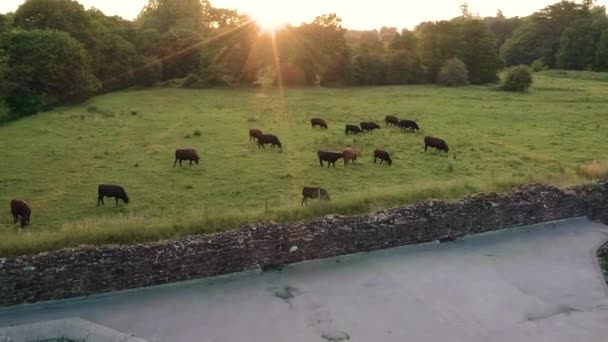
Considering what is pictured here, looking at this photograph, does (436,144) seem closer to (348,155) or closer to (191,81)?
(348,155)

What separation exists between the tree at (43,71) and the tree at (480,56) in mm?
44222

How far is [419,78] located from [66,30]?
4029 centimetres

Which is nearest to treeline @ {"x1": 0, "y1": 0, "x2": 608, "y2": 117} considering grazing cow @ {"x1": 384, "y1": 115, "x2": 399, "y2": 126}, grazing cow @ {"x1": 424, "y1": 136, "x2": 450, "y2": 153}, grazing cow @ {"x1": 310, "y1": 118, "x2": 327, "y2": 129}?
grazing cow @ {"x1": 310, "y1": 118, "x2": 327, "y2": 129}

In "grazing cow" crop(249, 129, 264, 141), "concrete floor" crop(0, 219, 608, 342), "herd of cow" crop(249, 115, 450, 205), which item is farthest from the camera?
"grazing cow" crop(249, 129, 264, 141)

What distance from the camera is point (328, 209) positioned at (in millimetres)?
16469

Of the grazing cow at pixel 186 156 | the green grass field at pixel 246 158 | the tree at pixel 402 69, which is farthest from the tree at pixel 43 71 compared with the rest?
the tree at pixel 402 69

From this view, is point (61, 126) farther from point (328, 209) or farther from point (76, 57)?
point (328, 209)

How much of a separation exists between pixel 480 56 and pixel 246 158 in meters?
47.3

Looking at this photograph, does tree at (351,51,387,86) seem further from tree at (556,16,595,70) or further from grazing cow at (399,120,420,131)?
tree at (556,16,595,70)

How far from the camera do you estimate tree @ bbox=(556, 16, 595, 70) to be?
250ft

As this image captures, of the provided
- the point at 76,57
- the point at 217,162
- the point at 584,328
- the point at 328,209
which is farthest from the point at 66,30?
the point at 584,328

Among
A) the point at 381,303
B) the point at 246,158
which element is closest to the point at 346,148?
the point at 246,158

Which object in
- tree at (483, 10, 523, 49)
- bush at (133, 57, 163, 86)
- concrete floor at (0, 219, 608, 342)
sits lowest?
concrete floor at (0, 219, 608, 342)

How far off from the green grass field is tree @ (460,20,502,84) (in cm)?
1652
